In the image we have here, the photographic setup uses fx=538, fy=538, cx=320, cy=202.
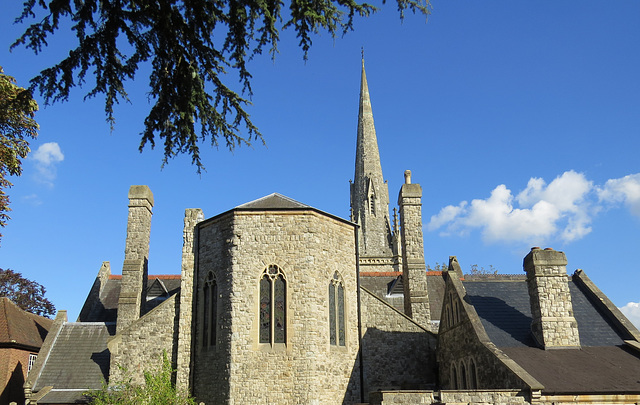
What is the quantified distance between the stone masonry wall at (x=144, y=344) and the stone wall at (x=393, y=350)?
7.25m

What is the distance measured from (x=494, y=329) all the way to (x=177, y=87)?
12734mm

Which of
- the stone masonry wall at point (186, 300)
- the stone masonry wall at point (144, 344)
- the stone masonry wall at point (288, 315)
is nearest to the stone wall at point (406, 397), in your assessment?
the stone masonry wall at point (288, 315)

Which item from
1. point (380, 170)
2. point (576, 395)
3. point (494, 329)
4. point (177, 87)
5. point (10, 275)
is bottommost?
point (576, 395)

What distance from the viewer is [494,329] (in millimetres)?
16750

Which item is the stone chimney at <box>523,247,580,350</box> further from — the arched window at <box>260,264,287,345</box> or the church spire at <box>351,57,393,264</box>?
the church spire at <box>351,57,393,264</box>

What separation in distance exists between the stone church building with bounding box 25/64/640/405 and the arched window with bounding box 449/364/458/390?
83 mm

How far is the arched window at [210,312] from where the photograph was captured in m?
19.5

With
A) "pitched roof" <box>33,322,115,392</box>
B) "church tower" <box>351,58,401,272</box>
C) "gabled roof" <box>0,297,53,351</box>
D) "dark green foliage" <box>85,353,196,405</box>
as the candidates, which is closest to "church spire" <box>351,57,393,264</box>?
"church tower" <box>351,58,401,272</box>

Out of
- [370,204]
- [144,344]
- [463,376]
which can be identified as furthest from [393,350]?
[370,204]

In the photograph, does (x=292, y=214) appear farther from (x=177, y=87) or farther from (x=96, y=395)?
(x=177, y=87)

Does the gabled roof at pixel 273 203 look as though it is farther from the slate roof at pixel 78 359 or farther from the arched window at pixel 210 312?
the slate roof at pixel 78 359

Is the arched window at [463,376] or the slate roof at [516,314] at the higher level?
the slate roof at [516,314]

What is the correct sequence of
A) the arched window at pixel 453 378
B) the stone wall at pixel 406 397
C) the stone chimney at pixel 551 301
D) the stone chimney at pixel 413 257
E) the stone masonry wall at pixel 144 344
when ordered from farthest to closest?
the stone chimney at pixel 413 257, the stone masonry wall at pixel 144 344, the arched window at pixel 453 378, the stone chimney at pixel 551 301, the stone wall at pixel 406 397

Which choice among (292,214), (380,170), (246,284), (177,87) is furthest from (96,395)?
(380,170)
